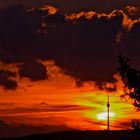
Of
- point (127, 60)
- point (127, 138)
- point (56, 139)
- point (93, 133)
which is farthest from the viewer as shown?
point (93, 133)

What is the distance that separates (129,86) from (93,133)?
81.7 feet

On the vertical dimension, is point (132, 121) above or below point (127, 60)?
below

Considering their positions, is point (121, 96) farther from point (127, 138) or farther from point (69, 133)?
point (69, 133)

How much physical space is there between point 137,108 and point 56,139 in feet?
63.9

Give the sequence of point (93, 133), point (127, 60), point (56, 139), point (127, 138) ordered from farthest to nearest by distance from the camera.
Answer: point (93, 133) < point (56, 139) < point (127, 138) < point (127, 60)

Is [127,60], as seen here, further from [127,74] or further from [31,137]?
[31,137]

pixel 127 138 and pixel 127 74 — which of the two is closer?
pixel 127 74

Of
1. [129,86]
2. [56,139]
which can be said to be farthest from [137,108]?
[56,139]

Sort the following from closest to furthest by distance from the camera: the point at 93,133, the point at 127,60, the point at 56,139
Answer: the point at 127,60
the point at 56,139
the point at 93,133

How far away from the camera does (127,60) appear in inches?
2945

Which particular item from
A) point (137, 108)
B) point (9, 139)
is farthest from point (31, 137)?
point (137, 108)

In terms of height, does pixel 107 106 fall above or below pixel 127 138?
above

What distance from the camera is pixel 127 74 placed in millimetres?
76875

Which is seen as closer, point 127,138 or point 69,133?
point 127,138
